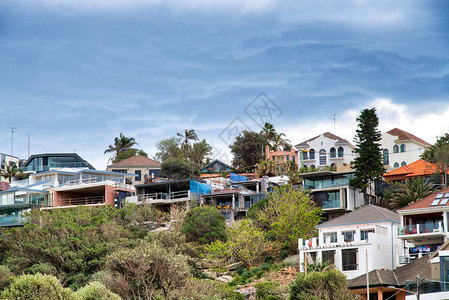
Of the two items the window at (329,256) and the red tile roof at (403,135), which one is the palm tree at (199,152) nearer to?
the red tile roof at (403,135)

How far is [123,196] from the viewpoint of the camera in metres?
76.0

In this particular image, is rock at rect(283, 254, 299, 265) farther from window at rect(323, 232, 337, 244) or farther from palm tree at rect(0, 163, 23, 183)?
palm tree at rect(0, 163, 23, 183)

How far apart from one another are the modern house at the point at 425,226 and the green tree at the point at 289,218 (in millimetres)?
9038

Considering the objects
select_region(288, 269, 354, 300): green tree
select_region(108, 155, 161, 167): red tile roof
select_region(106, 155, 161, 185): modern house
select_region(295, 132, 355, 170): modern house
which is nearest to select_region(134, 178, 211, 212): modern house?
select_region(106, 155, 161, 185): modern house

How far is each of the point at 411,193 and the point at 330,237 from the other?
39.5 feet

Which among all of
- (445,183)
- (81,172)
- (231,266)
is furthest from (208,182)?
(445,183)

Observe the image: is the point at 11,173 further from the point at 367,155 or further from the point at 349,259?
Answer: the point at 349,259

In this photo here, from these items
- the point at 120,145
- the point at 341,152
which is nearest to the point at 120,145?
the point at 120,145

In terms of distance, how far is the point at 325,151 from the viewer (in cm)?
8606

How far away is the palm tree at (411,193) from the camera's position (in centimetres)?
5712

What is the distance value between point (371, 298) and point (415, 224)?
24.8 feet

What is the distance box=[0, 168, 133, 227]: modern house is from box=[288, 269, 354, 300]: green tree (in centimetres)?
3942

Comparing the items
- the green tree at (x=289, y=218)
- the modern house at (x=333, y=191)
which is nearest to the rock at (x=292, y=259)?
the green tree at (x=289, y=218)

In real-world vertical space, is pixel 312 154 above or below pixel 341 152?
below
